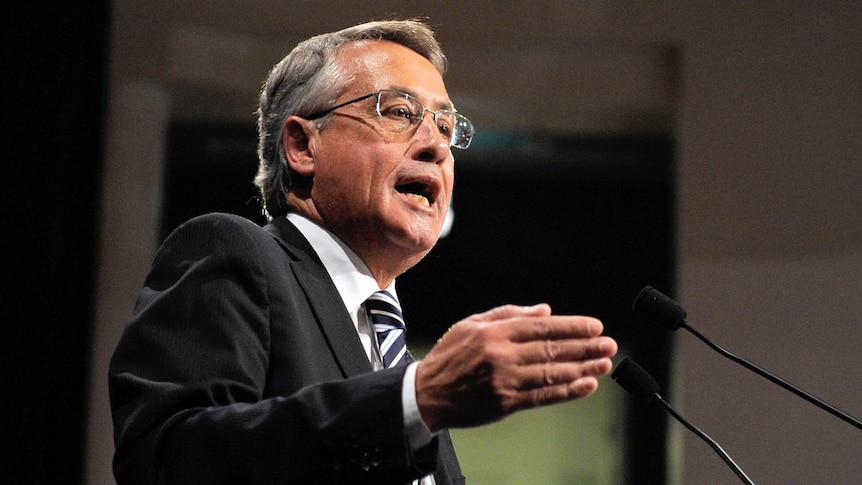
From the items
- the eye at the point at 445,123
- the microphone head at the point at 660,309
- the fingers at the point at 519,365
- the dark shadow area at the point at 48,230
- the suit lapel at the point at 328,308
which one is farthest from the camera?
the dark shadow area at the point at 48,230

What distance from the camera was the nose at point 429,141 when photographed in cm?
173

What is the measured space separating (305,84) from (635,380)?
85 centimetres

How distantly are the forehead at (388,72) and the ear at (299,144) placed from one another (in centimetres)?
10

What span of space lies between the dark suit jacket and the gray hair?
1.20 feet

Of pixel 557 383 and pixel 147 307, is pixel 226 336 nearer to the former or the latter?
pixel 147 307

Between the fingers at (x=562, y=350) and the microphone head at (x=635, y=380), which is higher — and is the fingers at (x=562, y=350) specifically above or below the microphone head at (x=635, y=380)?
above

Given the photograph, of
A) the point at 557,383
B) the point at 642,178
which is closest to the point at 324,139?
the point at 557,383

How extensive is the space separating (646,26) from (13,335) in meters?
2.70

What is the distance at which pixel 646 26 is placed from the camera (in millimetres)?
3875

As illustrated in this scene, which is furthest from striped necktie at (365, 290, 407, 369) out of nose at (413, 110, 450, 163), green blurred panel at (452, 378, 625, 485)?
green blurred panel at (452, 378, 625, 485)

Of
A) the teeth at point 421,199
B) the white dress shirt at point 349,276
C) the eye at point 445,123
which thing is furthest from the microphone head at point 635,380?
the eye at point 445,123

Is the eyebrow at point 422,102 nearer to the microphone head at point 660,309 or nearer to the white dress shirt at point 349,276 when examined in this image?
the white dress shirt at point 349,276

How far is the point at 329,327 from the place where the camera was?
138cm

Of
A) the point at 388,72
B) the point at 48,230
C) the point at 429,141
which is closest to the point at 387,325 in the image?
the point at 429,141
